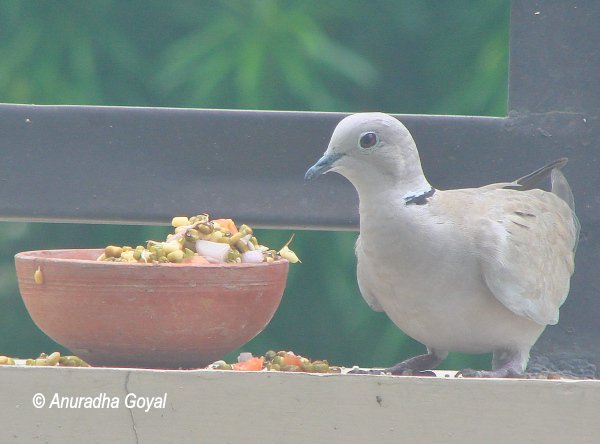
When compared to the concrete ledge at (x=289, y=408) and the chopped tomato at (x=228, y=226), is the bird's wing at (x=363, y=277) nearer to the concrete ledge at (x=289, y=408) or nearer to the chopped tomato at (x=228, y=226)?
the chopped tomato at (x=228, y=226)

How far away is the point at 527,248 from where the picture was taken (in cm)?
228

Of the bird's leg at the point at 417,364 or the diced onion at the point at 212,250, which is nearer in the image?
the diced onion at the point at 212,250

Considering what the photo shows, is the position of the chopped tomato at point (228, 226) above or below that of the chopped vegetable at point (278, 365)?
above

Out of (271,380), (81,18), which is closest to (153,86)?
(81,18)

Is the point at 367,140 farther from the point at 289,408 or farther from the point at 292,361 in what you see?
the point at 289,408

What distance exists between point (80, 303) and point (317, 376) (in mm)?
430

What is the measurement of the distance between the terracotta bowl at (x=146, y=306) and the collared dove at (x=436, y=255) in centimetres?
25

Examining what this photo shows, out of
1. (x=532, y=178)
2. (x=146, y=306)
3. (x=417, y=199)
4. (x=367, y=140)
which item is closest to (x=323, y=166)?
(x=367, y=140)

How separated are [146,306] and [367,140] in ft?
1.70

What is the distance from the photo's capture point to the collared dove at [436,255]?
2160 mm

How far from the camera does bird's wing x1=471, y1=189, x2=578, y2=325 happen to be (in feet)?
7.13

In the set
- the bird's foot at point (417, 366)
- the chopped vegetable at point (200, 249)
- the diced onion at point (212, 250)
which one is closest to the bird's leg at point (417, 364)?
the bird's foot at point (417, 366)

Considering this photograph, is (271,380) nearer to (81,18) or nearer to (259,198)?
(259,198)

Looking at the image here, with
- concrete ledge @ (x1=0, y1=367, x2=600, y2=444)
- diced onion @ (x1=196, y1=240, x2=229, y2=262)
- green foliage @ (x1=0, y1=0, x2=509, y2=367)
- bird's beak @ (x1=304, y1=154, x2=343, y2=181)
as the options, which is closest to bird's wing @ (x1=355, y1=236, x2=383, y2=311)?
bird's beak @ (x1=304, y1=154, x2=343, y2=181)
